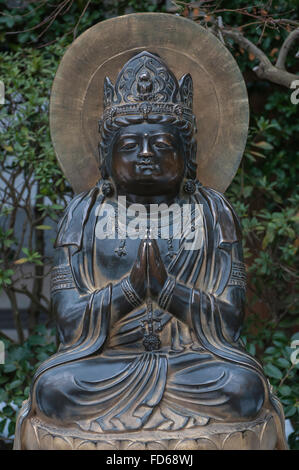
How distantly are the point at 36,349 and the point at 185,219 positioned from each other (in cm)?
165

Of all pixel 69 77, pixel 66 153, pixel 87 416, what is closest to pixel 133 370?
pixel 87 416

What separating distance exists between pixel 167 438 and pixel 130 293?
0.62 meters

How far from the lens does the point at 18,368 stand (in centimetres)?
427

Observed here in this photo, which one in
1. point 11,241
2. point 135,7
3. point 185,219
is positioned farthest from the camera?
point 135,7

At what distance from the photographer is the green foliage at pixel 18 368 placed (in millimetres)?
4174

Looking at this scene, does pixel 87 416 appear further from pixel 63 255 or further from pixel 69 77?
pixel 69 77

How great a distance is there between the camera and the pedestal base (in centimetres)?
264

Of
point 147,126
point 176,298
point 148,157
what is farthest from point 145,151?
point 176,298

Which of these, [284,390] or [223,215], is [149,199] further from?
[284,390]

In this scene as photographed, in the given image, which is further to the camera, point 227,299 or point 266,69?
point 266,69

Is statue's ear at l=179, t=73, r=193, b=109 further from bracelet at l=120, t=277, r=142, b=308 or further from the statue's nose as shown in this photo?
bracelet at l=120, t=277, r=142, b=308

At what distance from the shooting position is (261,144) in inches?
177

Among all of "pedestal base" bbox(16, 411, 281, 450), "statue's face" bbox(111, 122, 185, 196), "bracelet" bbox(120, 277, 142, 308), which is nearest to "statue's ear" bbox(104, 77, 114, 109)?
"statue's face" bbox(111, 122, 185, 196)
